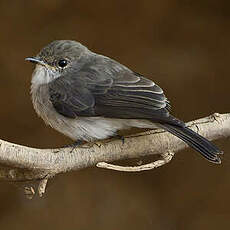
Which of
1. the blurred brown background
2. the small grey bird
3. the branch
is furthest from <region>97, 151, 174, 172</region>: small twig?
the blurred brown background

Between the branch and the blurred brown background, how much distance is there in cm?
153

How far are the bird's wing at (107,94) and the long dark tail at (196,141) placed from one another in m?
0.07

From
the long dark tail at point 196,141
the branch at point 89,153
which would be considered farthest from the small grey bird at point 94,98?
the branch at point 89,153

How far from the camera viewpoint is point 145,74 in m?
4.48

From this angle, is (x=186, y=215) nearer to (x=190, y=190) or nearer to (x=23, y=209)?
(x=190, y=190)

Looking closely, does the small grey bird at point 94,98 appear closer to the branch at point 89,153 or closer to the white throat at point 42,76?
the white throat at point 42,76

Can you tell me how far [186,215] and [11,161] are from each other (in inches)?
91.7

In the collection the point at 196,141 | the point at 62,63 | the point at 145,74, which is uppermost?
the point at 62,63

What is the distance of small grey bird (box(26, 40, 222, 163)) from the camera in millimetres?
2768

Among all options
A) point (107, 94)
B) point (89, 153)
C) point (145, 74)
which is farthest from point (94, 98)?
point (145, 74)

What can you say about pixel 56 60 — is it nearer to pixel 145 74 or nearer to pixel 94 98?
pixel 94 98

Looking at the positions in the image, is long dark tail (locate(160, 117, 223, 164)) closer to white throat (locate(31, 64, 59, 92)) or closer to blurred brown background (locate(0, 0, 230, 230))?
white throat (locate(31, 64, 59, 92))

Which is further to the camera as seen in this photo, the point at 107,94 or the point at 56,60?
the point at 56,60

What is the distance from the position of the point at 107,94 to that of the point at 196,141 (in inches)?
19.8
